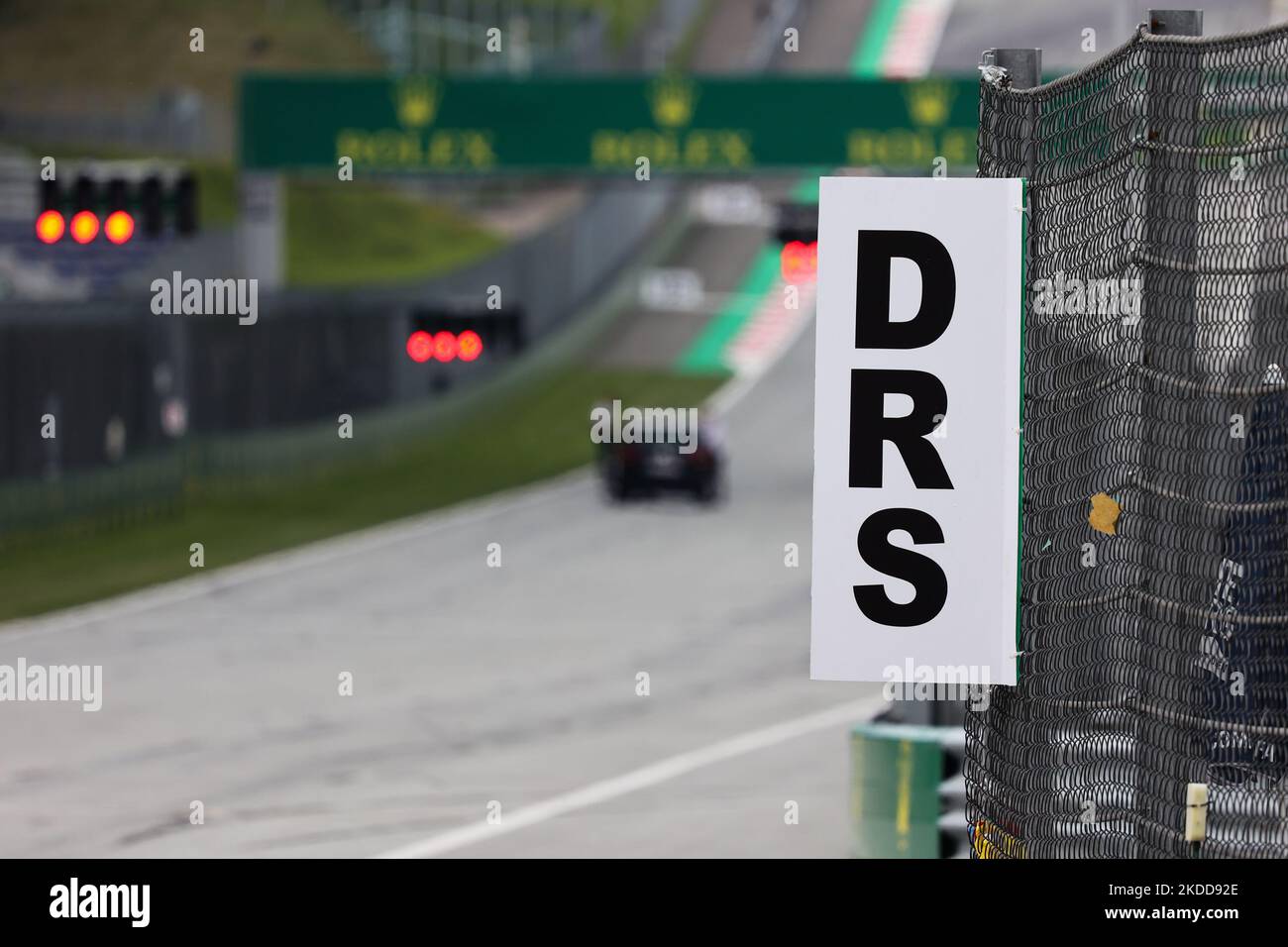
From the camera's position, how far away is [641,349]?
49.1 meters

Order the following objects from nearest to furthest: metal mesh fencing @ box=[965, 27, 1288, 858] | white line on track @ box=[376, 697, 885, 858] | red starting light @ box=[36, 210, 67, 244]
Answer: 1. metal mesh fencing @ box=[965, 27, 1288, 858]
2. white line on track @ box=[376, 697, 885, 858]
3. red starting light @ box=[36, 210, 67, 244]

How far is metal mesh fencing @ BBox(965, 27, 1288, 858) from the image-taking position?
→ 4.55 metres

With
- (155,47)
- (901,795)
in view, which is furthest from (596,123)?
(155,47)

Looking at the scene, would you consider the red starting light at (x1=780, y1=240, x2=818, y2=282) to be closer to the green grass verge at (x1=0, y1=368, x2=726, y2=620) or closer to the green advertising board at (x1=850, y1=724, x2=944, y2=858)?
the green grass verge at (x1=0, y1=368, x2=726, y2=620)

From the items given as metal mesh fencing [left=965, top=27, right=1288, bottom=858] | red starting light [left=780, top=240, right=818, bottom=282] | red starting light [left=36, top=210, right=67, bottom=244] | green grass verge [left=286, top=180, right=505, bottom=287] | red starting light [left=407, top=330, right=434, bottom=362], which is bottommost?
metal mesh fencing [left=965, top=27, right=1288, bottom=858]

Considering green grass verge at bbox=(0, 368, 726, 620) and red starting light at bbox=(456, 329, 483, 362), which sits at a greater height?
red starting light at bbox=(456, 329, 483, 362)

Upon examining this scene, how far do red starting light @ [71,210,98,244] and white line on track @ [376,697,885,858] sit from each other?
11.4 metres

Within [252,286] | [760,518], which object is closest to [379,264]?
[252,286]

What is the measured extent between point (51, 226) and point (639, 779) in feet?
41.5

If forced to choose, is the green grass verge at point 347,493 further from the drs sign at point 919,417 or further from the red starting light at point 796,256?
the drs sign at point 919,417

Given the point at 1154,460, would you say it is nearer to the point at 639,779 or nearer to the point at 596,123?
the point at 639,779

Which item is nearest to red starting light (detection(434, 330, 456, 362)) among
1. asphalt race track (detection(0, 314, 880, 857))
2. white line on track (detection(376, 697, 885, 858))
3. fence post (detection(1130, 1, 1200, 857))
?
asphalt race track (detection(0, 314, 880, 857))
